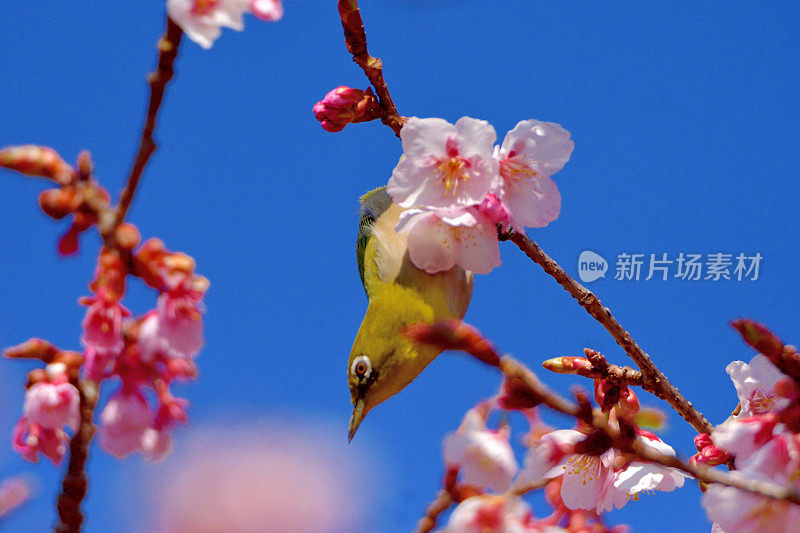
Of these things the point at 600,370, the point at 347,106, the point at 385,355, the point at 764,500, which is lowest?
the point at 764,500

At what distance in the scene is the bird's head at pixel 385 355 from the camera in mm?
2371

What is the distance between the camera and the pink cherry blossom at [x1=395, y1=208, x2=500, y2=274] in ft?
5.41

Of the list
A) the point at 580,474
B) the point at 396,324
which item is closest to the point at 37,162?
the point at 580,474

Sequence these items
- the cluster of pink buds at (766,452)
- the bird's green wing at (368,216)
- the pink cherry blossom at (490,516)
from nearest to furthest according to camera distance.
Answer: the pink cherry blossom at (490,516) → the cluster of pink buds at (766,452) → the bird's green wing at (368,216)

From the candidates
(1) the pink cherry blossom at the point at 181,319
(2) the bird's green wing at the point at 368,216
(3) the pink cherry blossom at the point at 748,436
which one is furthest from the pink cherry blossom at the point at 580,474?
Result: (2) the bird's green wing at the point at 368,216

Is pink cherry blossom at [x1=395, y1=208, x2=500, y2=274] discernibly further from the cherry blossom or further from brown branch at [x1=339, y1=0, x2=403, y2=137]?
the cherry blossom

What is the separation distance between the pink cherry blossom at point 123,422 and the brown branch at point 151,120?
0.85 ft

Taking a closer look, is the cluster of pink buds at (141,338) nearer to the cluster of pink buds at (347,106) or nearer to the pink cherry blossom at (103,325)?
the pink cherry blossom at (103,325)

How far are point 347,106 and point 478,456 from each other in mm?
1060

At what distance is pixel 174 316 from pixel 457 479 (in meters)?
0.51

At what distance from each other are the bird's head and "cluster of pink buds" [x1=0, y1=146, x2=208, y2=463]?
137 centimetres

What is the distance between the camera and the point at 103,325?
0.94 metres

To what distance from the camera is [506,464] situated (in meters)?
1.10

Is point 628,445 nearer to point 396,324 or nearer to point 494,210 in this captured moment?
point 494,210
